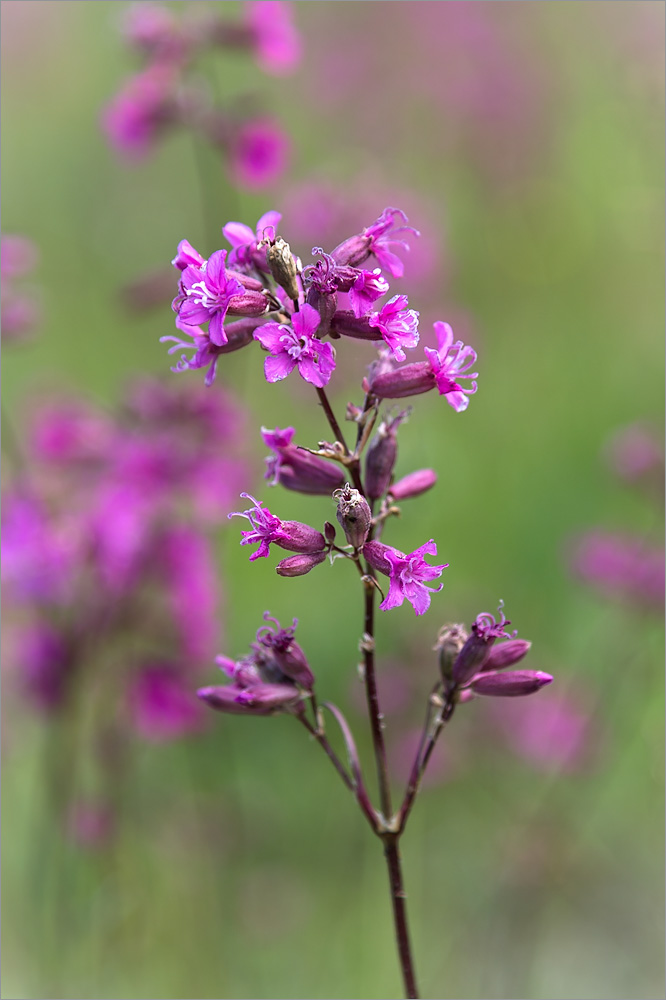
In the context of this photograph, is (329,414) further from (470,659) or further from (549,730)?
(549,730)

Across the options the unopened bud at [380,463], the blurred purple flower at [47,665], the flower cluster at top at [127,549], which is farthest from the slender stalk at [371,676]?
the blurred purple flower at [47,665]

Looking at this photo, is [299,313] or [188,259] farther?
[188,259]

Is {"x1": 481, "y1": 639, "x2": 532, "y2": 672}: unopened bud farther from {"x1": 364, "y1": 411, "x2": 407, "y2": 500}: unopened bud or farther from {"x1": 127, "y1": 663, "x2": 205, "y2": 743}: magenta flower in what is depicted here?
{"x1": 127, "y1": 663, "x2": 205, "y2": 743}: magenta flower

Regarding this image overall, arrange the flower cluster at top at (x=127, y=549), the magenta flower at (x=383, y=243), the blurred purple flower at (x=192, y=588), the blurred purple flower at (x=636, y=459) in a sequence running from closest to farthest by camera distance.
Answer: the magenta flower at (x=383, y=243) → the flower cluster at top at (x=127, y=549) → the blurred purple flower at (x=192, y=588) → the blurred purple flower at (x=636, y=459)

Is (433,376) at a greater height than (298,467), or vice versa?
(433,376)

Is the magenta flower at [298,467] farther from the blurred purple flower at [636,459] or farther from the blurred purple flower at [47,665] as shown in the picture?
the blurred purple flower at [636,459]

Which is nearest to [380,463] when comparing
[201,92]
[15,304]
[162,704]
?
[162,704]

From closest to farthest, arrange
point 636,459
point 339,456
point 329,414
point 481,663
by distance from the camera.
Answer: point 329,414
point 339,456
point 481,663
point 636,459

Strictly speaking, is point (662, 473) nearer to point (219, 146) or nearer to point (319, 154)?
point (219, 146)
